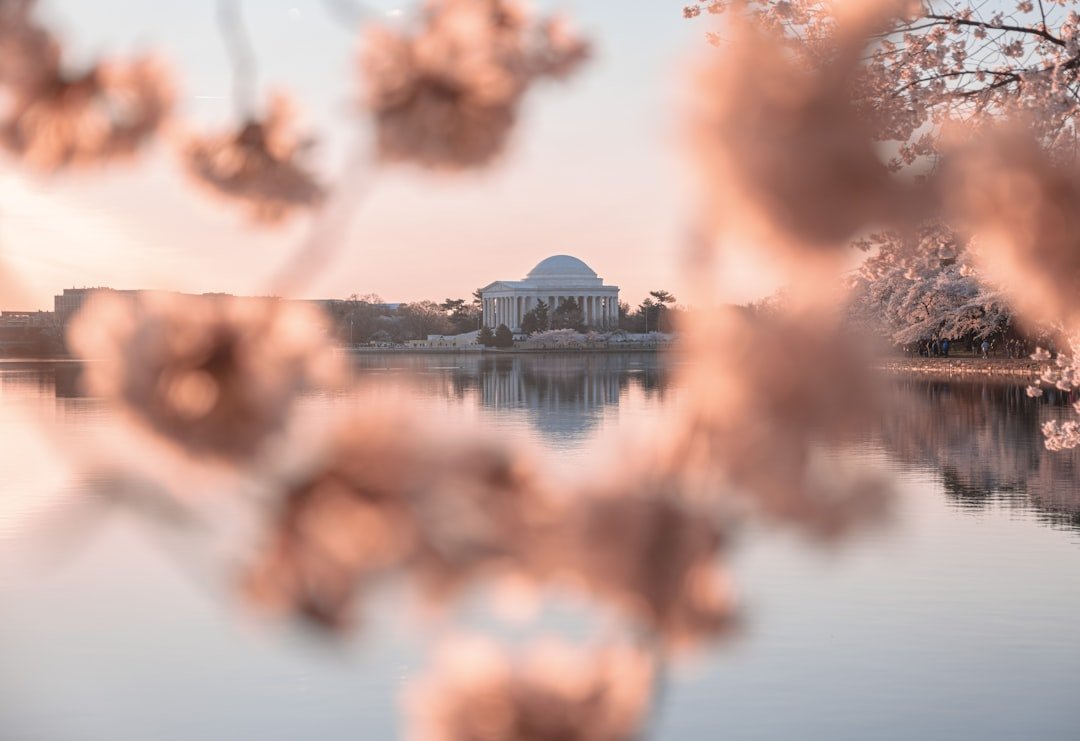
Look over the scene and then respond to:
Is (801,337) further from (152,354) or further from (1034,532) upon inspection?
(1034,532)

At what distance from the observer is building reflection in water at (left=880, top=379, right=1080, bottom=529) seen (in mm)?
16312

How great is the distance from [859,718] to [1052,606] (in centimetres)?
334

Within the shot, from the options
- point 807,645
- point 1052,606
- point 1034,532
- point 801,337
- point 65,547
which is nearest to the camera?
point 801,337

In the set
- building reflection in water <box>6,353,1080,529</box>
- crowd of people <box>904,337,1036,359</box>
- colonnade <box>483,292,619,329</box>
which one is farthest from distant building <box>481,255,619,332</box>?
building reflection in water <box>6,353,1080,529</box>

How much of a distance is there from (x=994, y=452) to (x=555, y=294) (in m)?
82.7

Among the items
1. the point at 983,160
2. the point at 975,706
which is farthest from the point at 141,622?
the point at 983,160

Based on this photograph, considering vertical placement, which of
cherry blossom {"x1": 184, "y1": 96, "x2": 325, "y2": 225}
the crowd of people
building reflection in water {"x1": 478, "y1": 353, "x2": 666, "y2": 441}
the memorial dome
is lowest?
building reflection in water {"x1": 478, "y1": 353, "x2": 666, "y2": 441}

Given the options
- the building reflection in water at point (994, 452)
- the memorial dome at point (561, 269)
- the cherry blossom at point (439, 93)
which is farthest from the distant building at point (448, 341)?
the cherry blossom at point (439, 93)

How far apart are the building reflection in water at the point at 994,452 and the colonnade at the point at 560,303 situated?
68864mm

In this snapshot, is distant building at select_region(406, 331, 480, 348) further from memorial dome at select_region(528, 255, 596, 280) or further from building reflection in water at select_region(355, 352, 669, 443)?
building reflection in water at select_region(355, 352, 669, 443)

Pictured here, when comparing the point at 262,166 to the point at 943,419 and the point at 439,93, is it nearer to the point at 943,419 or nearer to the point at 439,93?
the point at 439,93

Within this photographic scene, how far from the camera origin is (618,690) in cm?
101

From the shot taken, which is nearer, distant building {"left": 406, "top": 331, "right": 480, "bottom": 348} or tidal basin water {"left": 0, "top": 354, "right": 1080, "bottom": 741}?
tidal basin water {"left": 0, "top": 354, "right": 1080, "bottom": 741}

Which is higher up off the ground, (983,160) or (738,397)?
(983,160)
